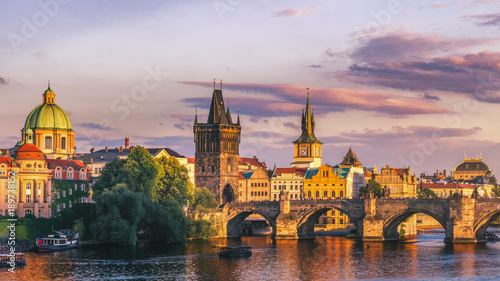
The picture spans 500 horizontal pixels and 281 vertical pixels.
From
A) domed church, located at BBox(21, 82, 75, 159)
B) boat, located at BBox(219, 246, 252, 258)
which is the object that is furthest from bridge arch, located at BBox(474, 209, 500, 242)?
domed church, located at BBox(21, 82, 75, 159)

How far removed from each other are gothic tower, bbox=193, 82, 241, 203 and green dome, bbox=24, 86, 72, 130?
27.4m

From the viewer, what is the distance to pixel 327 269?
109938 mm

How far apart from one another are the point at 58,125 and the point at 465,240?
8661 cm

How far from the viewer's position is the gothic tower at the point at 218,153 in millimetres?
180000

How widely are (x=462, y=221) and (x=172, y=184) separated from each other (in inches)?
1856

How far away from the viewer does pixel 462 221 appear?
137500mm

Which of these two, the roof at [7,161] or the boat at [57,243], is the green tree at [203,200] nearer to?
the roof at [7,161]

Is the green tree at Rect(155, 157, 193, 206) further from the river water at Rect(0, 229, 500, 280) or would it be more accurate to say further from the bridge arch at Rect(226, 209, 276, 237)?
the river water at Rect(0, 229, 500, 280)

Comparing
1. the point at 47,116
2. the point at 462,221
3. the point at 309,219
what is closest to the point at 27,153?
the point at 47,116

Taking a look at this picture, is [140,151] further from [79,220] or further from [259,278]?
[259,278]

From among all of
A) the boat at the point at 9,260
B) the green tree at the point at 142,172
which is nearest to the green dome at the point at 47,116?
the green tree at the point at 142,172

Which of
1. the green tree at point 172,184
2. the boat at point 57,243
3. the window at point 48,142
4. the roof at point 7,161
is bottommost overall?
the boat at point 57,243

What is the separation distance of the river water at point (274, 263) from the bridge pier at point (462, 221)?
215 centimetres

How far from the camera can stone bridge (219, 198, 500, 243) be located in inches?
5404
